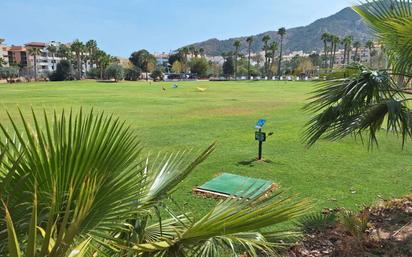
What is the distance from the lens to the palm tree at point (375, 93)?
4.88 metres

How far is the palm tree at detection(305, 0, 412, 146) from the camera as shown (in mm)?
4883

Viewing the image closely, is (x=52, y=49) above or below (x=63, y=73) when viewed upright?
above

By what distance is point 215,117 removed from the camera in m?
20.1

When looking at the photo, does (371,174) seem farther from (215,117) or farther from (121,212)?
(215,117)

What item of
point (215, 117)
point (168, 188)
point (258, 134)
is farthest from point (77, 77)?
point (168, 188)

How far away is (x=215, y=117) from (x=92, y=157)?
17.8m

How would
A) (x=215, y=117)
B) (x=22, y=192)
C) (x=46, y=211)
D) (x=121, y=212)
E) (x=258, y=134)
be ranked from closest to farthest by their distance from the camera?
1. (x=22, y=192)
2. (x=46, y=211)
3. (x=121, y=212)
4. (x=258, y=134)
5. (x=215, y=117)

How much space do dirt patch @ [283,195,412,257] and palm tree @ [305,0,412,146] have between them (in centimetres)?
129

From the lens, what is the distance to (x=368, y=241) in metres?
4.93

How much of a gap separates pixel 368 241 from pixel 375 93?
1858 millimetres

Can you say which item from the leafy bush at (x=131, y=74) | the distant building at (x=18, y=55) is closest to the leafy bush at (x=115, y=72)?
the leafy bush at (x=131, y=74)

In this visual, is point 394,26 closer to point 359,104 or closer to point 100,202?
point 359,104

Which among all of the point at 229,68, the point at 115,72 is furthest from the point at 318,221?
the point at 229,68

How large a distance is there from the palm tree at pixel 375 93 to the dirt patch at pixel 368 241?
129 cm
